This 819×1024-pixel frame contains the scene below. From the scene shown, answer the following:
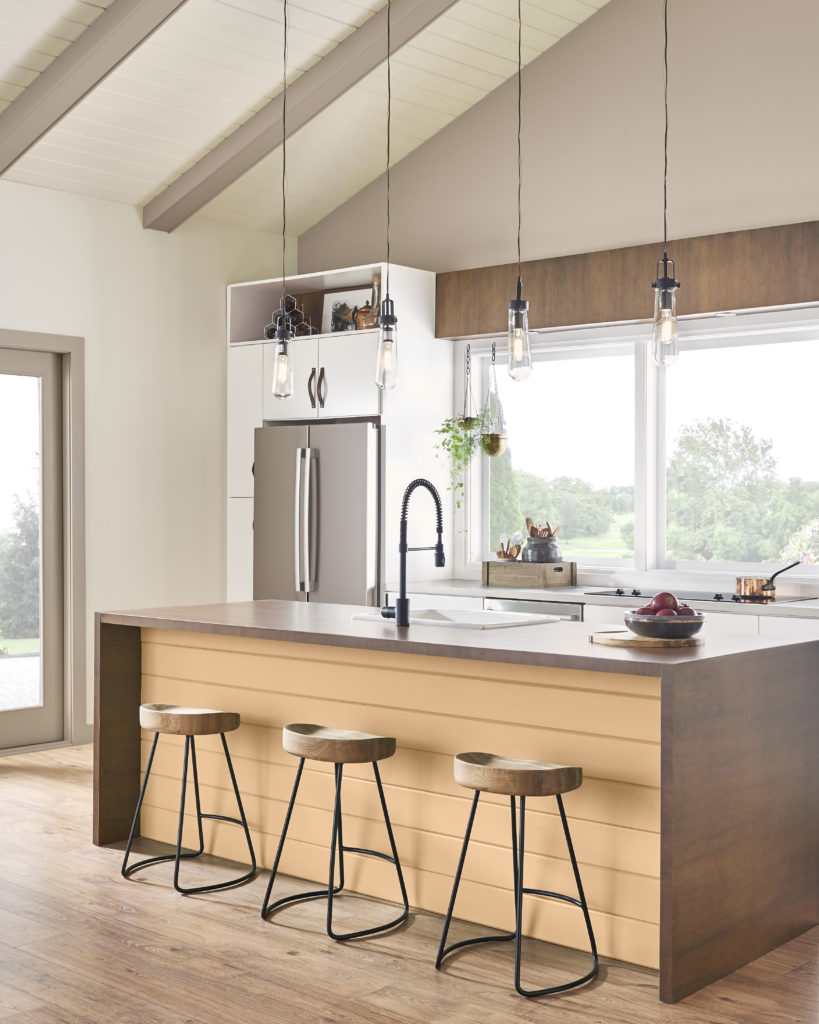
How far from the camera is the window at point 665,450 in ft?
17.6

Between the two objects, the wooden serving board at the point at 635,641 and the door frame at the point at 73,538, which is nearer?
the wooden serving board at the point at 635,641

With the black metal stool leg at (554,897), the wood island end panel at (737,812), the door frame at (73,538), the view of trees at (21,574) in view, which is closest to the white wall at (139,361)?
the door frame at (73,538)

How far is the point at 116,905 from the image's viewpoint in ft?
12.1

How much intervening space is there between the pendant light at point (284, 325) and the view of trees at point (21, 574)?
4.85ft

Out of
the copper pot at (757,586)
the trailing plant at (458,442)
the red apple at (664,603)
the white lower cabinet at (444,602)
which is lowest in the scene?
the white lower cabinet at (444,602)

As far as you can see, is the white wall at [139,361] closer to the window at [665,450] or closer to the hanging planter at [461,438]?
the hanging planter at [461,438]

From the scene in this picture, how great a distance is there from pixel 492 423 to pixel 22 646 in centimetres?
267

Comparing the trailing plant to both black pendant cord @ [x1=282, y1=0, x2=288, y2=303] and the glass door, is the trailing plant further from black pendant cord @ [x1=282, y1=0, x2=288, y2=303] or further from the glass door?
the glass door

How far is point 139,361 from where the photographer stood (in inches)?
254

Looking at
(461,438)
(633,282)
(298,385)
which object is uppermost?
(633,282)

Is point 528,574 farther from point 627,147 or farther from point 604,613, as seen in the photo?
point 627,147

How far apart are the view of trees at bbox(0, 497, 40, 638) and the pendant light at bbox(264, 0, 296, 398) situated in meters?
1.48

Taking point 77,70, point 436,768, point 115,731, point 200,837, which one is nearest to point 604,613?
point 436,768

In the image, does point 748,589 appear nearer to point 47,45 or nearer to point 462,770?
point 462,770
